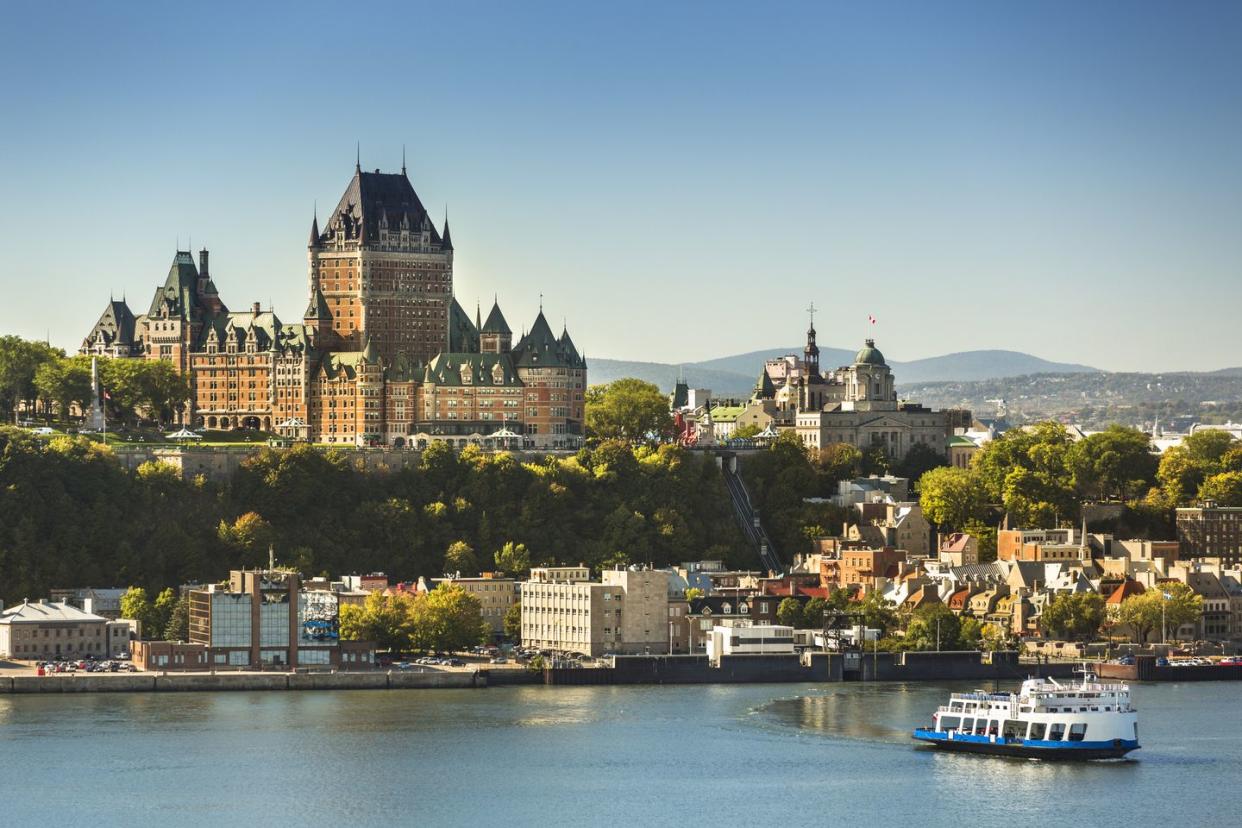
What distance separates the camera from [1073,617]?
463 feet

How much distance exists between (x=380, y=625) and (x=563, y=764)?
33018 mm

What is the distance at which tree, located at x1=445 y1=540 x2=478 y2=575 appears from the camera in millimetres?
152375

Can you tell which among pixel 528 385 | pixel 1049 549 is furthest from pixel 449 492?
pixel 1049 549

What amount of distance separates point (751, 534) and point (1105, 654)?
35241 millimetres

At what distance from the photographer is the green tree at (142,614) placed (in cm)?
13762

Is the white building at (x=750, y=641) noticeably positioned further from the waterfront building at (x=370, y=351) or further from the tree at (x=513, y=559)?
the waterfront building at (x=370, y=351)

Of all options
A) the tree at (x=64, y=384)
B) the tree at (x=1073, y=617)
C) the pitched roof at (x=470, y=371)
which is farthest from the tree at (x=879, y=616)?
the tree at (x=64, y=384)

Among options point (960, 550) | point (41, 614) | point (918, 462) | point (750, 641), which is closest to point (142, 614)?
point (41, 614)

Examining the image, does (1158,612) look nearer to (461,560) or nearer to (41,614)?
(461,560)

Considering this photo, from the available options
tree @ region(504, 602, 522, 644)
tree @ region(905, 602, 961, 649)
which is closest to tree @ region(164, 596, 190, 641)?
tree @ region(504, 602, 522, 644)

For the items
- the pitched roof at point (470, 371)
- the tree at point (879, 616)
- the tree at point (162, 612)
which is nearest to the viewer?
the tree at point (162, 612)

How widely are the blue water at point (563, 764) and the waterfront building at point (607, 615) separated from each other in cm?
1000

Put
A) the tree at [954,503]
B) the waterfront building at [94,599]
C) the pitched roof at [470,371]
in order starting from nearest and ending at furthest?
1. the waterfront building at [94,599]
2. the tree at [954,503]
3. the pitched roof at [470,371]

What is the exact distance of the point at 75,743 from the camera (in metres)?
108
